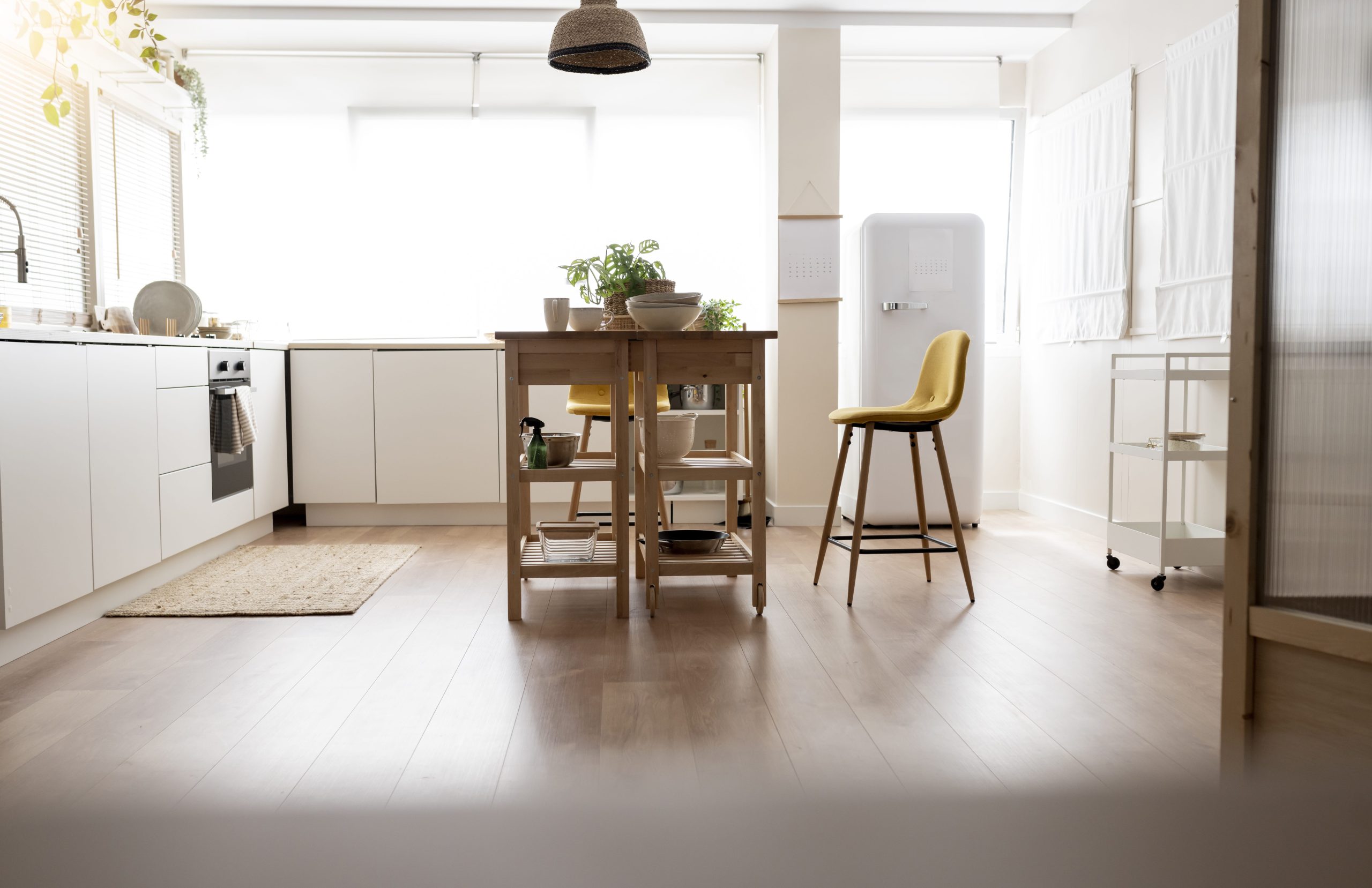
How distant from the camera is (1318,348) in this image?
43.5 inches

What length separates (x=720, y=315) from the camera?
4562 mm

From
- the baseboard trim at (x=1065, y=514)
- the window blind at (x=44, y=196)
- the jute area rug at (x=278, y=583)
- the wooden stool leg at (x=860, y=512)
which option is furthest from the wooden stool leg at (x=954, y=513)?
the window blind at (x=44, y=196)

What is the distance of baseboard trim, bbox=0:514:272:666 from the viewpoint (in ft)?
8.06

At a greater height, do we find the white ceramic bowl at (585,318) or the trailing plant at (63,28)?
the trailing plant at (63,28)

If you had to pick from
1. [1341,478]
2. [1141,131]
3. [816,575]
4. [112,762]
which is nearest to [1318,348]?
[1341,478]

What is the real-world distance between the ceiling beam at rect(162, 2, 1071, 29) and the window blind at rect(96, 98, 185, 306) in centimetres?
59

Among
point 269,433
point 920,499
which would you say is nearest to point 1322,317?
point 920,499

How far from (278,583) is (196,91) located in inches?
105

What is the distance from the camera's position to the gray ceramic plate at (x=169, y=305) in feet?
12.8

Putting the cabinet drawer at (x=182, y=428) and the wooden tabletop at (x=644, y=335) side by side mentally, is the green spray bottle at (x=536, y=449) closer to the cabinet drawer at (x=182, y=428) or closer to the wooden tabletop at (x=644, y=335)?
the wooden tabletop at (x=644, y=335)

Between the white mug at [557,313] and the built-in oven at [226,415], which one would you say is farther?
the built-in oven at [226,415]

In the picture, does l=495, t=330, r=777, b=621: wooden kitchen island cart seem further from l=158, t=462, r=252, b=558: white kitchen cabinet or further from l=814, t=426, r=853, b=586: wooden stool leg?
l=158, t=462, r=252, b=558: white kitchen cabinet

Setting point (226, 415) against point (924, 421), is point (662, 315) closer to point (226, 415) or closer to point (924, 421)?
point (924, 421)

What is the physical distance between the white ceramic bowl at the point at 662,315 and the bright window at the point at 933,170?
2506 mm
